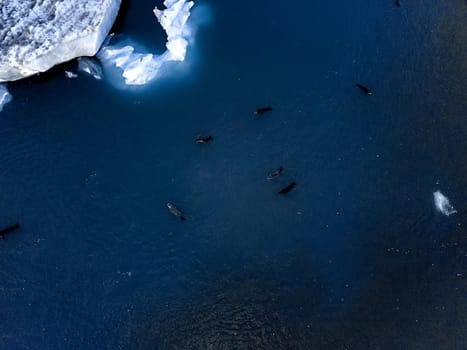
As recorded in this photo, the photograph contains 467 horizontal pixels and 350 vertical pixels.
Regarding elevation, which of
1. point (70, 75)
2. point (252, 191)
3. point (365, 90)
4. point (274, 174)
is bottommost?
point (252, 191)

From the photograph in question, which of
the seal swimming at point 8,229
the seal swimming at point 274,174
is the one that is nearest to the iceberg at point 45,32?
the seal swimming at point 8,229

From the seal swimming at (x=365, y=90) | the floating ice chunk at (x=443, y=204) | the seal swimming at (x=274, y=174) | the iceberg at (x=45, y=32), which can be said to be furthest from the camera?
the seal swimming at (x=365, y=90)

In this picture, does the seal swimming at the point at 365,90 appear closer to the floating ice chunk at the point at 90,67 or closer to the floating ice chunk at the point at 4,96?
the floating ice chunk at the point at 90,67

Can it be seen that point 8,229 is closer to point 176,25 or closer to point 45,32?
point 45,32

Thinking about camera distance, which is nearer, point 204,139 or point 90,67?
point 204,139

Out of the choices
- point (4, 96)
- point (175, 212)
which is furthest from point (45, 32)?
point (175, 212)
